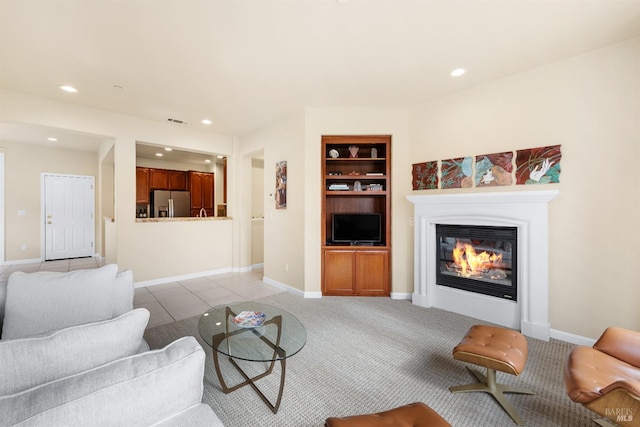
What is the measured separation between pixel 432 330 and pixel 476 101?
2691 millimetres

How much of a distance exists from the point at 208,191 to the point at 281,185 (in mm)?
3904

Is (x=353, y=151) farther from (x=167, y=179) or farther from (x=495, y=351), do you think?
(x=167, y=179)

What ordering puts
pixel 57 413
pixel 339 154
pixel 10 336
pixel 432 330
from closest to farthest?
1. pixel 57 413
2. pixel 10 336
3. pixel 432 330
4. pixel 339 154

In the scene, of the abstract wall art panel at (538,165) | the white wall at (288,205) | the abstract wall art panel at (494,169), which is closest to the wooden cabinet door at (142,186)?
the white wall at (288,205)

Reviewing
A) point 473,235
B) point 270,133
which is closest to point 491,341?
point 473,235

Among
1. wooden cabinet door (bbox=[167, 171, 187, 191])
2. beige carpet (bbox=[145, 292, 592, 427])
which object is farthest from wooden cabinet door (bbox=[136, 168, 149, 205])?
beige carpet (bbox=[145, 292, 592, 427])

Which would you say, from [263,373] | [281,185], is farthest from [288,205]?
[263,373]

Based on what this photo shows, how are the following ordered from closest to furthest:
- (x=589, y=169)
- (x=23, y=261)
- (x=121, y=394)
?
1. (x=121, y=394)
2. (x=589, y=169)
3. (x=23, y=261)

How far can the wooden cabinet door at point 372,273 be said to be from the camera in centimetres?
395

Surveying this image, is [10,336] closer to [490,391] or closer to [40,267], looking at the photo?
[490,391]

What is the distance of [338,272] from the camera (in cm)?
402

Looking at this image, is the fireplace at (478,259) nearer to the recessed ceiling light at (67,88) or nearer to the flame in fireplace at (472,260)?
the flame in fireplace at (472,260)

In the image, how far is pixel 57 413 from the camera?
65 cm

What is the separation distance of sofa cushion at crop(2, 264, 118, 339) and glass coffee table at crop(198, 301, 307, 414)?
28.2 inches
